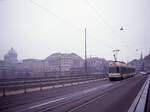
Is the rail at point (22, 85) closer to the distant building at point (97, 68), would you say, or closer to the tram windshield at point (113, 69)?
the tram windshield at point (113, 69)

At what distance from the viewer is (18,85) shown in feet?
69.6

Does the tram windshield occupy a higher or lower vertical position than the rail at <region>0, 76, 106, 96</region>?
higher

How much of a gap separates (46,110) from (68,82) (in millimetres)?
22658

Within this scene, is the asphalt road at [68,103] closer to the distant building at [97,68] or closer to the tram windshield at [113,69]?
the tram windshield at [113,69]

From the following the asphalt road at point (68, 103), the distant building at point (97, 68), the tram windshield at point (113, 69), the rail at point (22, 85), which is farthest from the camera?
the distant building at point (97, 68)

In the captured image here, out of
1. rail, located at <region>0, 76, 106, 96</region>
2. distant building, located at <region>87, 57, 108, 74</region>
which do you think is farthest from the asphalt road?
distant building, located at <region>87, 57, 108, 74</region>

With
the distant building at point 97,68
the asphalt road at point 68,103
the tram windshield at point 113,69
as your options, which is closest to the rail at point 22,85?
the asphalt road at point 68,103

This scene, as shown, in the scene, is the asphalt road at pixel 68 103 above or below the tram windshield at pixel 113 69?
below

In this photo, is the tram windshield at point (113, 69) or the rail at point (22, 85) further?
the tram windshield at point (113, 69)

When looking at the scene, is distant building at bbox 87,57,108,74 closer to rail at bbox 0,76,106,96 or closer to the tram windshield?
the tram windshield

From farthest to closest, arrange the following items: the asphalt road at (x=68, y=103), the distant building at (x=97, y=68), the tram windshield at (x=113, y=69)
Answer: the distant building at (x=97, y=68) < the tram windshield at (x=113, y=69) < the asphalt road at (x=68, y=103)

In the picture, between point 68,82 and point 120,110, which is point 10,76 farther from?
point 120,110

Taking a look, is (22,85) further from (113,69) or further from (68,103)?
(113,69)

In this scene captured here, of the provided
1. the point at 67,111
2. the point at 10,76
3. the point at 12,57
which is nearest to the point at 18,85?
the point at 10,76
